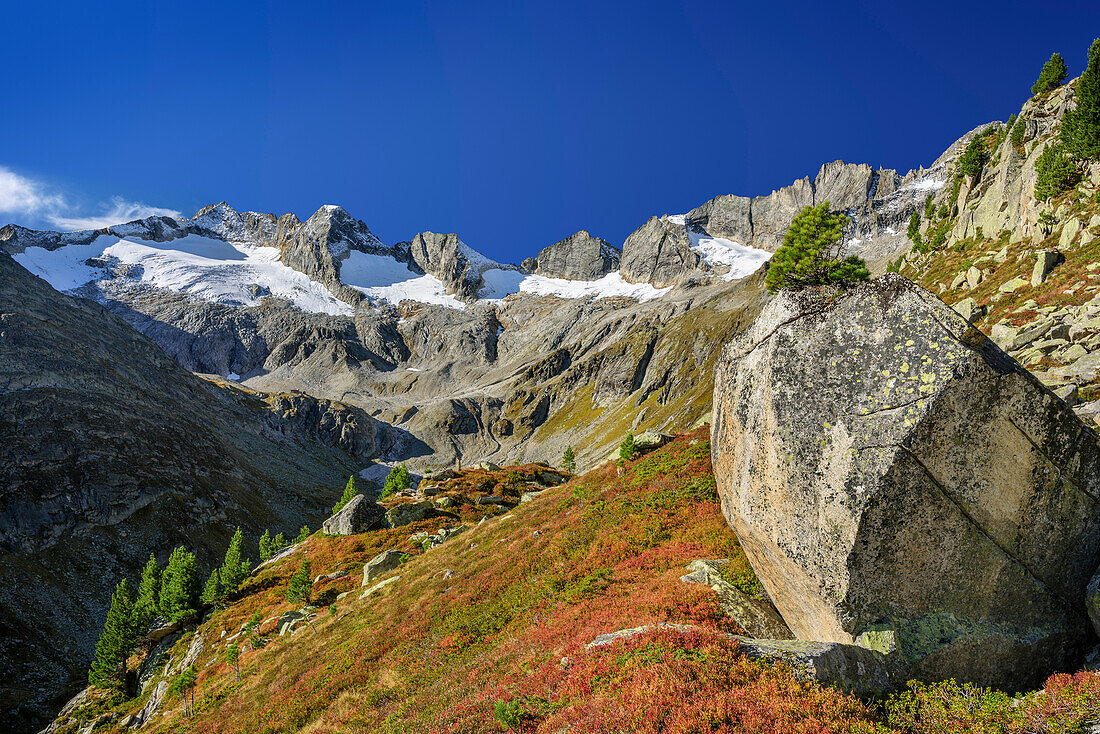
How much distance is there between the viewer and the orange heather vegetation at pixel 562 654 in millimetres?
7539

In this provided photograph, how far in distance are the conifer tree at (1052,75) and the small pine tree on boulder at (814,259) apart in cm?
9532

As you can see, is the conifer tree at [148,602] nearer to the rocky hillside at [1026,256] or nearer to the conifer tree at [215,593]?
the conifer tree at [215,593]

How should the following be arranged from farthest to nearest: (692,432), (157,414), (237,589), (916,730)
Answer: (157,414) < (237,589) < (692,432) < (916,730)

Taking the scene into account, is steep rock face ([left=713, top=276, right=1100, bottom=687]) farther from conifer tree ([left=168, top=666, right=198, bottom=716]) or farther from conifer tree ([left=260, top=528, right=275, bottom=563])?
conifer tree ([left=260, top=528, right=275, bottom=563])

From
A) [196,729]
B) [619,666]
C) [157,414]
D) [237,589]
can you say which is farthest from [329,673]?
[157,414]

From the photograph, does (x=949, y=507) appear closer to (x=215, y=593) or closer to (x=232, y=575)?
(x=215, y=593)

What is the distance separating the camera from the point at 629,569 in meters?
17.5

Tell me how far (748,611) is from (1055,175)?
68.1 m

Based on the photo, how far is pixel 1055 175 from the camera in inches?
1935

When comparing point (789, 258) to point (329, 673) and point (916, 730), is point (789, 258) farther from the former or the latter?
point (329, 673)

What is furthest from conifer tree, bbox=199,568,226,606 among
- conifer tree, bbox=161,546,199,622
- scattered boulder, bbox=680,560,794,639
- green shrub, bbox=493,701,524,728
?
scattered boulder, bbox=680,560,794,639

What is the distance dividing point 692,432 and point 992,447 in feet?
76.1

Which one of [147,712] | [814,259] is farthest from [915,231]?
[147,712]

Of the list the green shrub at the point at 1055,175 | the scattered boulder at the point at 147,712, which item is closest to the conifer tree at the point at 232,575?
the scattered boulder at the point at 147,712
